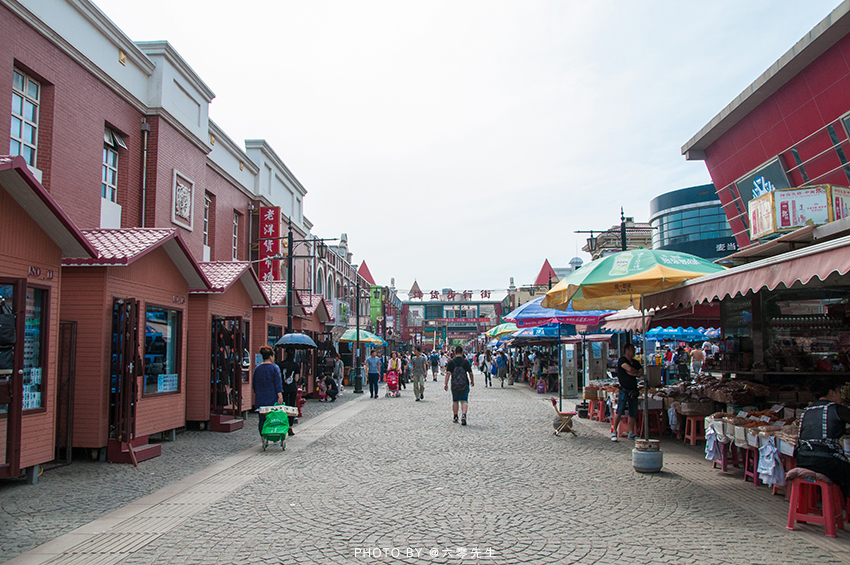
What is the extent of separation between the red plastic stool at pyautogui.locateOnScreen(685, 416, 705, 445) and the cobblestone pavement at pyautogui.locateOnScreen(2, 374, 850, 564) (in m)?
0.42

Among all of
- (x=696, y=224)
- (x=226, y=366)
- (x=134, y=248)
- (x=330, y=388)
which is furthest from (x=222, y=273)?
(x=696, y=224)

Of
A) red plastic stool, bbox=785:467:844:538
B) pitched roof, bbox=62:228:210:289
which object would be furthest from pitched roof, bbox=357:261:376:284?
red plastic stool, bbox=785:467:844:538

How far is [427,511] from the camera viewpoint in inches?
265

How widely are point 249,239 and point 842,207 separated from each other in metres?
18.6

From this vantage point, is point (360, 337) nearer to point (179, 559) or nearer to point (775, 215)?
point (775, 215)

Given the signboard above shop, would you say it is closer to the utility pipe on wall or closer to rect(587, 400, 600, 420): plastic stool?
rect(587, 400, 600, 420): plastic stool

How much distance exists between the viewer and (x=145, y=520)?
661cm

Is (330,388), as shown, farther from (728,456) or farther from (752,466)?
(752,466)

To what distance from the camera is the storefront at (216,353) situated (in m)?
14.2

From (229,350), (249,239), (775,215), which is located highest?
(249,239)

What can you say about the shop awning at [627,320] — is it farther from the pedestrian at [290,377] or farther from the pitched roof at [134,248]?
the pitched roof at [134,248]

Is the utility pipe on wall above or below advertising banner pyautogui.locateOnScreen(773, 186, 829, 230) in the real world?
above

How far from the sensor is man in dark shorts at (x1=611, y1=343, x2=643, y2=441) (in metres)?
11.3

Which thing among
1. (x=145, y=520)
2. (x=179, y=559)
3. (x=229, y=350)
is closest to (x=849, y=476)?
(x=179, y=559)
